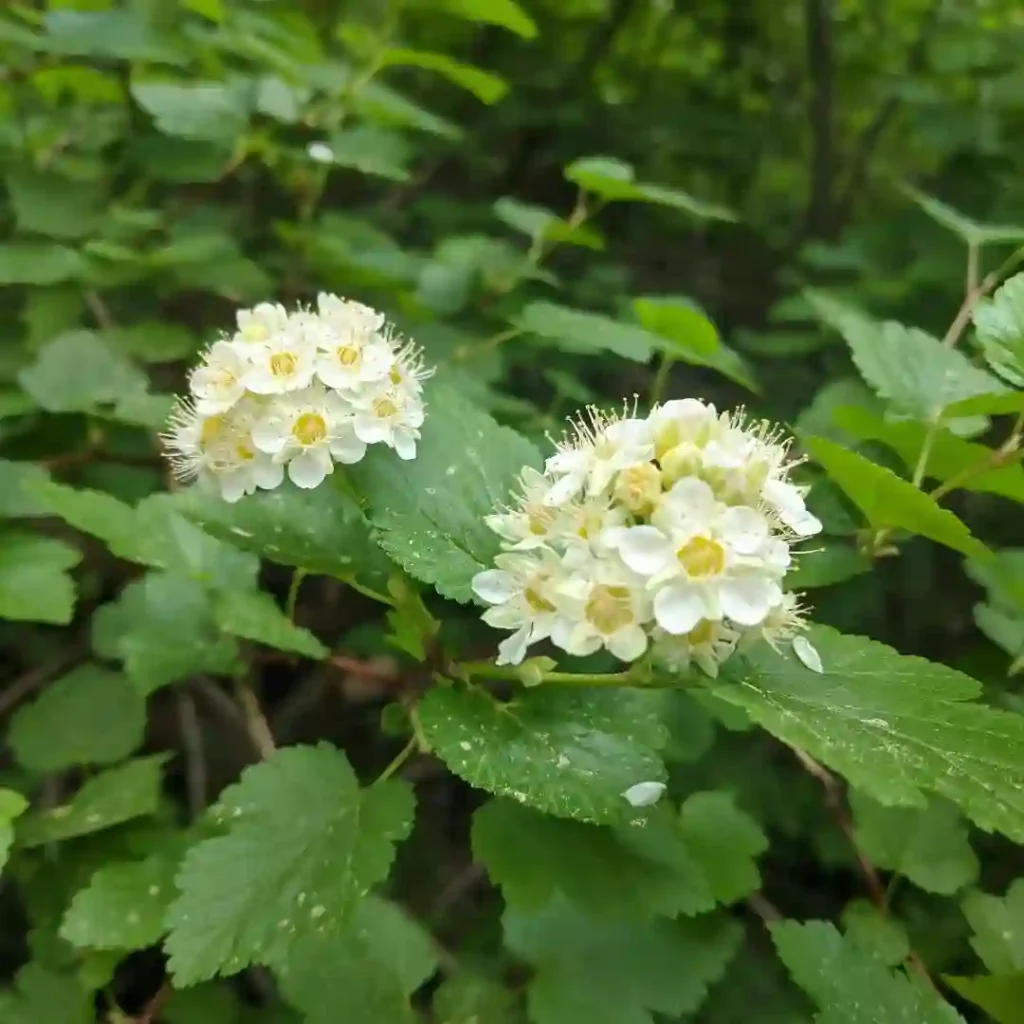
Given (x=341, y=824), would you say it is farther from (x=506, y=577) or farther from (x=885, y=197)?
(x=885, y=197)

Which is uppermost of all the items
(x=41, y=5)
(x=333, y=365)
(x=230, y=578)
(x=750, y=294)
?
(x=333, y=365)

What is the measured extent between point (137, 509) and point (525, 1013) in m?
0.68

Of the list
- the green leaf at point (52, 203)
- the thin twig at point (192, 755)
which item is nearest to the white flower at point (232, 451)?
the thin twig at point (192, 755)

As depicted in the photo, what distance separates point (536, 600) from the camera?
0.73 meters

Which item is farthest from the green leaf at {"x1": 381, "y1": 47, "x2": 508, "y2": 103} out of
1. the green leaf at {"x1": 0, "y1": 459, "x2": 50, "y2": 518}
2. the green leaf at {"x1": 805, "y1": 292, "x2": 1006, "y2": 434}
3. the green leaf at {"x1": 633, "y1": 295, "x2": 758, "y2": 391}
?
Result: the green leaf at {"x1": 0, "y1": 459, "x2": 50, "y2": 518}

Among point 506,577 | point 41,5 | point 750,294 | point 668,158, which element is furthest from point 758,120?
point 506,577

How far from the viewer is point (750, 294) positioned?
2434 millimetres

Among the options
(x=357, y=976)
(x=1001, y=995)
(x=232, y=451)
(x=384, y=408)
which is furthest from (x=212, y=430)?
(x=1001, y=995)

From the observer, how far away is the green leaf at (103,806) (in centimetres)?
100

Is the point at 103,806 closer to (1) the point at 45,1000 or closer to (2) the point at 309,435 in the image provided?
(1) the point at 45,1000

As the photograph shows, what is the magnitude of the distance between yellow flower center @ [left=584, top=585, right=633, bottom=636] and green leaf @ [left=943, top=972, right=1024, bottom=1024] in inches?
19.3

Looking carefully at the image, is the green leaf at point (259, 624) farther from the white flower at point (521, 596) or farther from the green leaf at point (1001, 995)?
the green leaf at point (1001, 995)

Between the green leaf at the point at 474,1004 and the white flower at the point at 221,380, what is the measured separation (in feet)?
2.00

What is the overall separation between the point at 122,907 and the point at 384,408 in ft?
1.74
